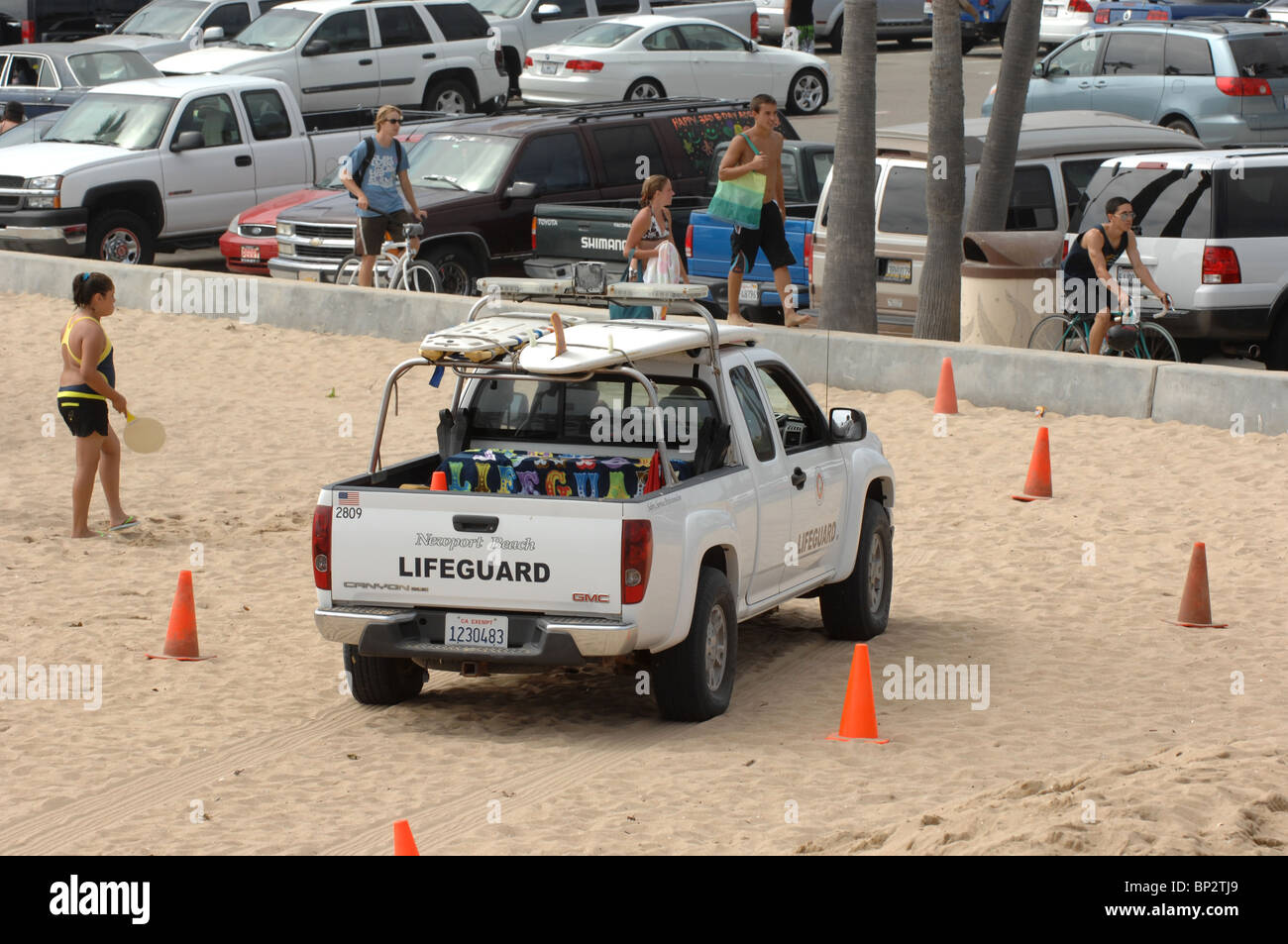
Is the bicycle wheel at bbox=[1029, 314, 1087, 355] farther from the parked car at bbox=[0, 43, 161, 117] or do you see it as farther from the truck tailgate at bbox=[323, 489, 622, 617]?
the parked car at bbox=[0, 43, 161, 117]

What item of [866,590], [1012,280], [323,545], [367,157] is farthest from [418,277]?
[323,545]

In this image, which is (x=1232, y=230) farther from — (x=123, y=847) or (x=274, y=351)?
(x=123, y=847)

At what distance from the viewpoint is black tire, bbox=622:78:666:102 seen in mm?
29141

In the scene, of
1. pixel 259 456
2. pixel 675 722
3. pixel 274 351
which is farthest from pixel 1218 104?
pixel 675 722

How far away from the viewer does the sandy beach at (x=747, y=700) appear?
7309 mm

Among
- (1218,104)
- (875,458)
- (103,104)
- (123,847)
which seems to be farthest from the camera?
(1218,104)

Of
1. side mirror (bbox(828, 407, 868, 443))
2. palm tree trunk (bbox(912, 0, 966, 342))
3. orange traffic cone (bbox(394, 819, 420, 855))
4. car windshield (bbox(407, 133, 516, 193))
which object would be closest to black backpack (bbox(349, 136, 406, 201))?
car windshield (bbox(407, 133, 516, 193))

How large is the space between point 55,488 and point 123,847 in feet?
23.4

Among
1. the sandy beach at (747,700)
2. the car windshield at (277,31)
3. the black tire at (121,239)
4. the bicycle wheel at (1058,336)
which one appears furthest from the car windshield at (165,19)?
the bicycle wheel at (1058,336)

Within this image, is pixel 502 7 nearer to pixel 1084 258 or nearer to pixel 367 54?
pixel 367 54

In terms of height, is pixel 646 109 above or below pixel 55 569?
above

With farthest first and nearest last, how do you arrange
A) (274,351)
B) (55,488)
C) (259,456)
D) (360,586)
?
(274,351) < (259,456) < (55,488) < (360,586)

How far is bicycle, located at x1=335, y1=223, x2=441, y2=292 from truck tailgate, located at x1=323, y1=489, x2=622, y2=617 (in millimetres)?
10065

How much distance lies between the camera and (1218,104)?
2514 cm
